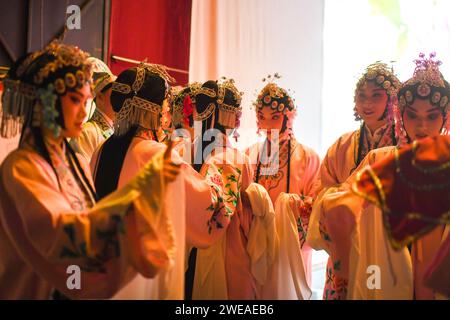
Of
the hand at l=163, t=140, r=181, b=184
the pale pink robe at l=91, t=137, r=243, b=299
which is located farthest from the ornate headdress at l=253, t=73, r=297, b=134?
the hand at l=163, t=140, r=181, b=184

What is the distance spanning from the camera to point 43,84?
1.99m

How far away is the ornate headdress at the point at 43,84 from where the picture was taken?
77.7 inches

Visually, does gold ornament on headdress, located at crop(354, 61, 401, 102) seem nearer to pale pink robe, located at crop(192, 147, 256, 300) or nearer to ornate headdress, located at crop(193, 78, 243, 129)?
ornate headdress, located at crop(193, 78, 243, 129)

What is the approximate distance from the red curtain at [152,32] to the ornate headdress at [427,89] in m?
3.66

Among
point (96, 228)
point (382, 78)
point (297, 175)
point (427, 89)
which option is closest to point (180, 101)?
point (297, 175)

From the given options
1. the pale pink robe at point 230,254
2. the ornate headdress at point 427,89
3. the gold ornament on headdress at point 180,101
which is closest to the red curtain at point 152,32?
the gold ornament on headdress at point 180,101

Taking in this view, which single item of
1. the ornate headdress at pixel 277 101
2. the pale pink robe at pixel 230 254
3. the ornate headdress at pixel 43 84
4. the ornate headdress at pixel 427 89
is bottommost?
the pale pink robe at pixel 230 254

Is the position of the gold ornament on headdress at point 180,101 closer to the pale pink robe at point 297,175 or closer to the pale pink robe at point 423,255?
the pale pink robe at point 297,175

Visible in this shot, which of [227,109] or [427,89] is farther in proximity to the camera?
[227,109]

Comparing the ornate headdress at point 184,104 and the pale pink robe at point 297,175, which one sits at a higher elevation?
the ornate headdress at point 184,104

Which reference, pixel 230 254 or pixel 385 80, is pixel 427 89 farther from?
pixel 230 254

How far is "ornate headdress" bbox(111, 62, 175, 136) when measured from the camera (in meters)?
2.72

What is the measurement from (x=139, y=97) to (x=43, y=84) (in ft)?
2.57

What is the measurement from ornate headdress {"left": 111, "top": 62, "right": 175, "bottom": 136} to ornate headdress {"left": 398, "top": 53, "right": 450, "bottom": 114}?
1.16 m
